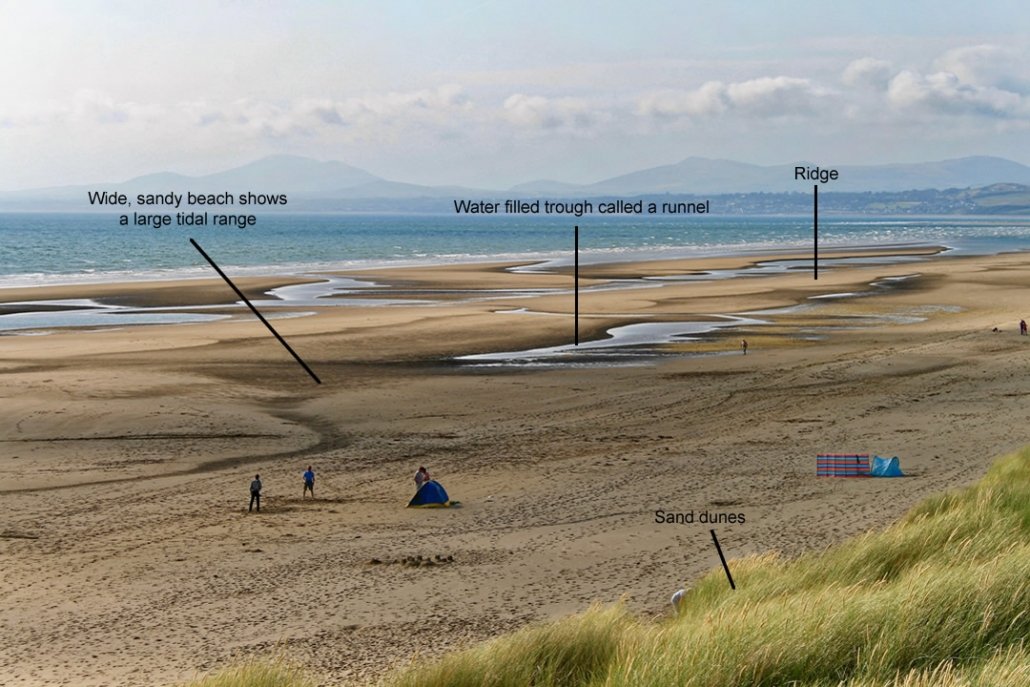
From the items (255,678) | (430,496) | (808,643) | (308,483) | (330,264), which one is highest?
(330,264)

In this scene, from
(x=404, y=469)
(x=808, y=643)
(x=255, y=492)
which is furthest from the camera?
(x=404, y=469)

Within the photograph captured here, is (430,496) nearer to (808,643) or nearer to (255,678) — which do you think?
(255,678)

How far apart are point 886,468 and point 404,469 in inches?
336

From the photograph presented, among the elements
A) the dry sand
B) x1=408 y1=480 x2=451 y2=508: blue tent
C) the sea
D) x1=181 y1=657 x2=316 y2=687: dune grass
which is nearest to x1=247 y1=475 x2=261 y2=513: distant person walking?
the dry sand

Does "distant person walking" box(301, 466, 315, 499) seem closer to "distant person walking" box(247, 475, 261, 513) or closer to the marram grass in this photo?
"distant person walking" box(247, 475, 261, 513)

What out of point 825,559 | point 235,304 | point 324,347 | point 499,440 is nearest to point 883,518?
point 825,559

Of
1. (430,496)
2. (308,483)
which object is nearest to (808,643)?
(430,496)

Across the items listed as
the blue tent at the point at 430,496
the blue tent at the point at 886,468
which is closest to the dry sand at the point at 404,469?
the blue tent at the point at 430,496

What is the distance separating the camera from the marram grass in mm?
7734

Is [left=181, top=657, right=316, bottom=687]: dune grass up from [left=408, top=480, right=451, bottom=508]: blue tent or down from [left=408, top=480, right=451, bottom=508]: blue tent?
up

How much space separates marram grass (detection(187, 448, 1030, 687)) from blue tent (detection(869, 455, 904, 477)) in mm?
9361

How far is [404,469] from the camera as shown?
2252 cm

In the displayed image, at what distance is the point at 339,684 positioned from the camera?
11.7 m

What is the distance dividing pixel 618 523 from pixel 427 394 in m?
12.3
